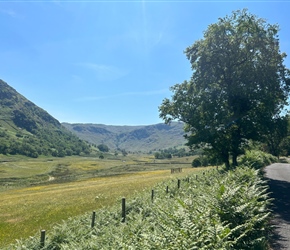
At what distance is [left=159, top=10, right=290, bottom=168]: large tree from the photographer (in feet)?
109

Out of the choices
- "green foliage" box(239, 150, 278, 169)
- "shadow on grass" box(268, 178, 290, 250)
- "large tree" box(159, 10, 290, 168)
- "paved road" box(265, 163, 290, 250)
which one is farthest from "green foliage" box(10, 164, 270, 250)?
"large tree" box(159, 10, 290, 168)

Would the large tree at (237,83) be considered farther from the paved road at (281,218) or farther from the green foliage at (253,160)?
the paved road at (281,218)

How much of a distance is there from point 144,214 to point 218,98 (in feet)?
77.3

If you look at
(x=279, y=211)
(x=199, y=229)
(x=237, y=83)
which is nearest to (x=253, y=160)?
(x=237, y=83)

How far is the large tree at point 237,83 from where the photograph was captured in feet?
109

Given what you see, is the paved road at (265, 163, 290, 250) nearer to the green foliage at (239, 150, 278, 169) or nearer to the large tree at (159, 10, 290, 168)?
the green foliage at (239, 150, 278, 169)

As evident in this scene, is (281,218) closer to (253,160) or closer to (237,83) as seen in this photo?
(237,83)

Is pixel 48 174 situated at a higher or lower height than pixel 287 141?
lower

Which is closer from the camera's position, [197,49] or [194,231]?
[194,231]

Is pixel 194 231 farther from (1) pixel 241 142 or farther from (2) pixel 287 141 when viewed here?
(2) pixel 287 141

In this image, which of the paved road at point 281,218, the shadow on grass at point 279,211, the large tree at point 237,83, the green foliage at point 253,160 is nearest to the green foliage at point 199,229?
the paved road at point 281,218

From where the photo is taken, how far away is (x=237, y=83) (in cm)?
3425

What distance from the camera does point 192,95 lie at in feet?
124

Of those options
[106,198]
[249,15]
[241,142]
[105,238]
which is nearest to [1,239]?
[106,198]
